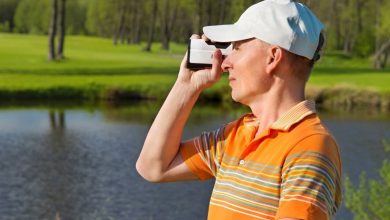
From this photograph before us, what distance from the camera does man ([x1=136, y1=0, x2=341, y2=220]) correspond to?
7.29 feet

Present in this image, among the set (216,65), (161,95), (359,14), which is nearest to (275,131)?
(216,65)

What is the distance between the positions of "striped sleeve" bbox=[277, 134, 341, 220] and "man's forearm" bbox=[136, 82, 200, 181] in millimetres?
730

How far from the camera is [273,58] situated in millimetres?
2424

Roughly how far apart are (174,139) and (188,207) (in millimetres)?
Answer: 11437

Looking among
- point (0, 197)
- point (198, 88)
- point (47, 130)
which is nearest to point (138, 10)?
point (47, 130)

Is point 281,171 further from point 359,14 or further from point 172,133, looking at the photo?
point 359,14

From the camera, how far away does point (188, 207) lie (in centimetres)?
1423

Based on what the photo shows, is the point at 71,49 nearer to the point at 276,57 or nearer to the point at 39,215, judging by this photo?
the point at 39,215

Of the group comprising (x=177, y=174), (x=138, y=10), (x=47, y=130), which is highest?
(x=177, y=174)

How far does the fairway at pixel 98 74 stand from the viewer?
31.8 metres

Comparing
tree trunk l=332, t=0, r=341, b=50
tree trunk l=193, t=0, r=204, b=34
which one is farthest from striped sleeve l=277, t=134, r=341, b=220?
tree trunk l=332, t=0, r=341, b=50

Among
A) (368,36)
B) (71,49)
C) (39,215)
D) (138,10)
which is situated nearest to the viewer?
(39,215)

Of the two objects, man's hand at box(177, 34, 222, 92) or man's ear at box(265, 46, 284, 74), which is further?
man's hand at box(177, 34, 222, 92)

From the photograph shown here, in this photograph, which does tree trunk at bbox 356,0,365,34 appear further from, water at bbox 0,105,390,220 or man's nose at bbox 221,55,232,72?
man's nose at bbox 221,55,232,72
